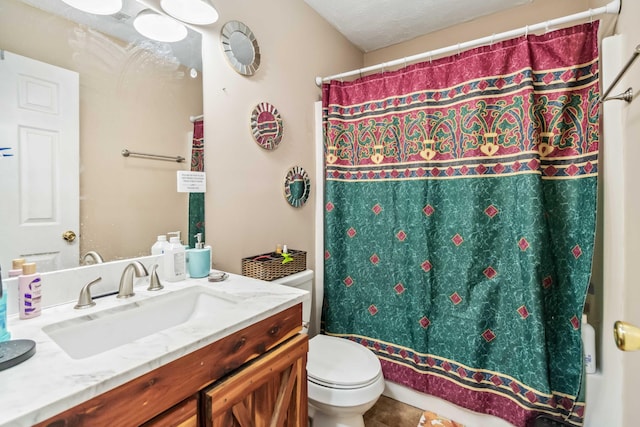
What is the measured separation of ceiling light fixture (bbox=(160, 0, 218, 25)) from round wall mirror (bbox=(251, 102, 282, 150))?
44cm

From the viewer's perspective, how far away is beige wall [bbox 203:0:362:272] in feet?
4.65

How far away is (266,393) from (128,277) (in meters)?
0.60

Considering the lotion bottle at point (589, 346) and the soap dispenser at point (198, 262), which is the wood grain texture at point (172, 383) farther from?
the lotion bottle at point (589, 346)

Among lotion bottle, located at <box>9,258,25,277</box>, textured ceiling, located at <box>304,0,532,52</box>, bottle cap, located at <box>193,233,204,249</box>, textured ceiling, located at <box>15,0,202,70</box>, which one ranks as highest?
textured ceiling, located at <box>304,0,532,52</box>

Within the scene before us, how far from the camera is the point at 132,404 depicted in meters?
0.61

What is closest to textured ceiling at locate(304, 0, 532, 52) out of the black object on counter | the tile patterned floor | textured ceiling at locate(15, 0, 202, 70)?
textured ceiling at locate(15, 0, 202, 70)

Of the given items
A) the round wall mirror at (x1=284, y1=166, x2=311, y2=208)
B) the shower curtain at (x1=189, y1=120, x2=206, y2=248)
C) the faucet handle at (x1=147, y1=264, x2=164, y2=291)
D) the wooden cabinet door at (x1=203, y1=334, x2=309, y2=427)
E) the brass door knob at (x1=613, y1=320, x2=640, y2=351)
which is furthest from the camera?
the round wall mirror at (x1=284, y1=166, x2=311, y2=208)

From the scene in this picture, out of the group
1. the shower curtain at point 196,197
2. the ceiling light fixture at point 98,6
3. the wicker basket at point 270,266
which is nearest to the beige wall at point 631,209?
the wicker basket at point 270,266

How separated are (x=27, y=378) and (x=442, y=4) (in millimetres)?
2517

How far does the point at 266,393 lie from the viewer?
2.97 ft

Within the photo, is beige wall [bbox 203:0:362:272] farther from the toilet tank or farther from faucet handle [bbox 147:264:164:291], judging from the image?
faucet handle [bbox 147:264:164:291]

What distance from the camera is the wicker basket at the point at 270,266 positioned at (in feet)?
4.83

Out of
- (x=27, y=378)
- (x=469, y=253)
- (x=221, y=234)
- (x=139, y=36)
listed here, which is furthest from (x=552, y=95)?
(x=27, y=378)

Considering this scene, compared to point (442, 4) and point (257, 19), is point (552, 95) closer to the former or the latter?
point (442, 4)
